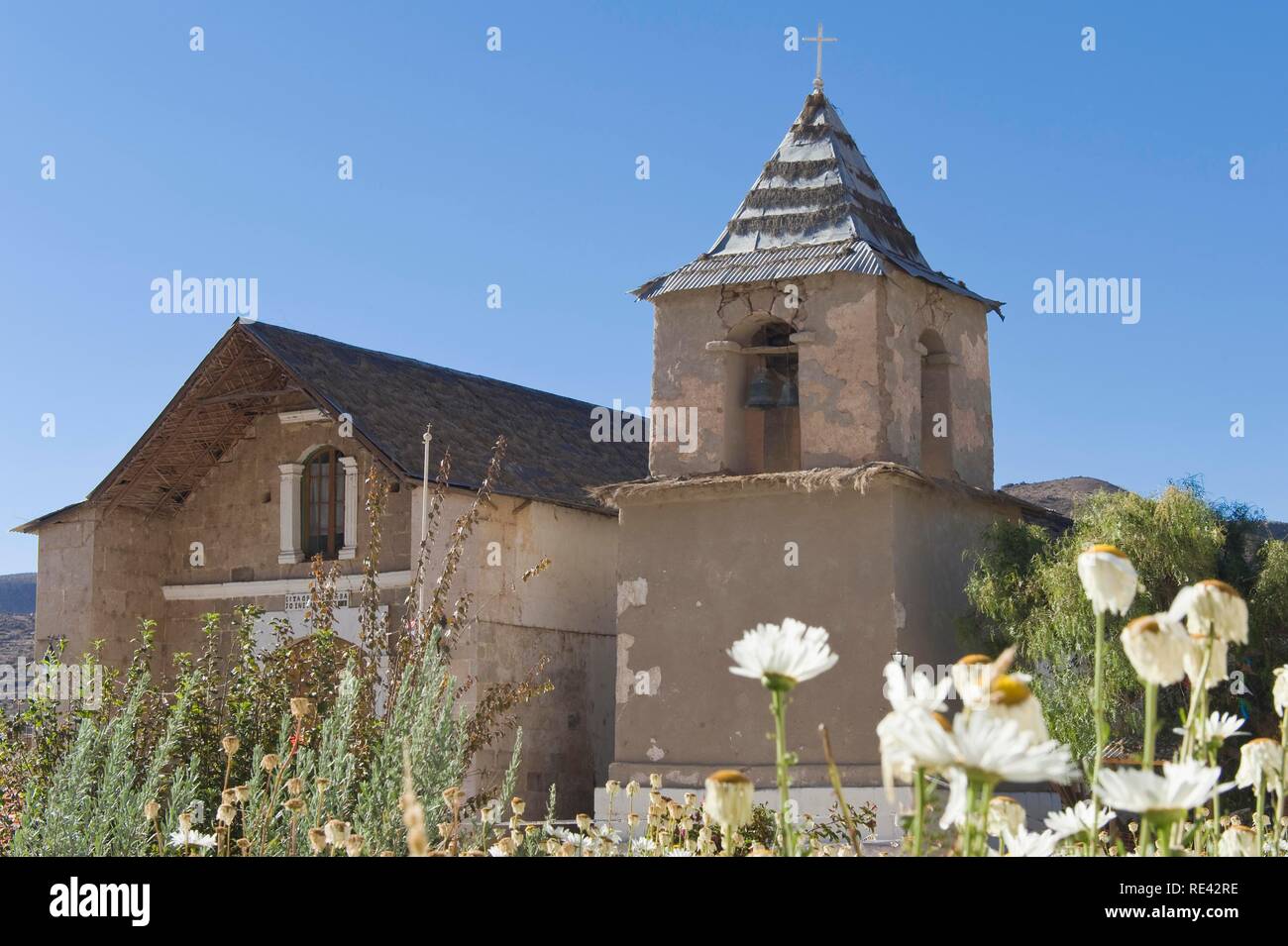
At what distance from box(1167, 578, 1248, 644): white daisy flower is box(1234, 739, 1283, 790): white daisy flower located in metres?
0.75

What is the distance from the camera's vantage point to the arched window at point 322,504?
19.7 metres

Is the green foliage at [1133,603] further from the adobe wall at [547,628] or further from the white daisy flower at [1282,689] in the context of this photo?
the white daisy flower at [1282,689]

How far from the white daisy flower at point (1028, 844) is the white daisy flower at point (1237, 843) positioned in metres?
0.58

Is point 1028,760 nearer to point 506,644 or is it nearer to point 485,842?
point 485,842

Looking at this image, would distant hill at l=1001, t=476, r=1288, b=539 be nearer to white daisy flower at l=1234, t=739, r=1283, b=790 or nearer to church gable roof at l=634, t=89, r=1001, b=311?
church gable roof at l=634, t=89, r=1001, b=311

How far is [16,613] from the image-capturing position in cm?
4281

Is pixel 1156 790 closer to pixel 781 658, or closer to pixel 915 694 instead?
pixel 915 694

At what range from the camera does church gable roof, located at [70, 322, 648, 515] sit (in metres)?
18.8

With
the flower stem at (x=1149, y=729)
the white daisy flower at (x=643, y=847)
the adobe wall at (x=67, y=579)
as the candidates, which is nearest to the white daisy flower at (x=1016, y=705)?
the flower stem at (x=1149, y=729)

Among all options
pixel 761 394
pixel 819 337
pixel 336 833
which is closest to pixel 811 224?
pixel 819 337

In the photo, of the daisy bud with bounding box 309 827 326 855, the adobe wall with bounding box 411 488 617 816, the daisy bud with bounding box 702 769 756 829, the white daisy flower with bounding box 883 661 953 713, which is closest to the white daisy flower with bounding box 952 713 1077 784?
the white daisy flower with bounding box 883 661 953 713
